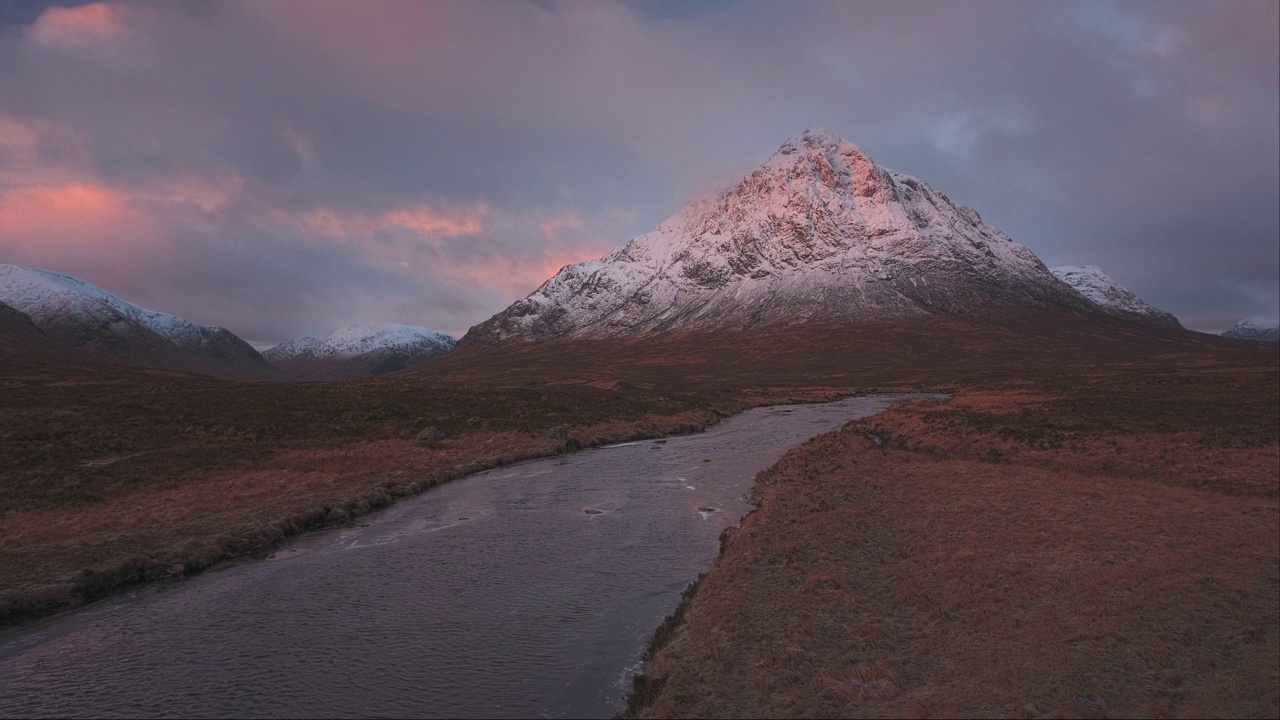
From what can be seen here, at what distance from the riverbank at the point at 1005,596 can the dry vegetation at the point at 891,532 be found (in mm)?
78

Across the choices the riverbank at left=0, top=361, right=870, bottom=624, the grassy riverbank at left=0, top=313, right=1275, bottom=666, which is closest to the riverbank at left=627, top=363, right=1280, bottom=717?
the grassy riverbank at left=0, top=313, right=1275, bottom=666

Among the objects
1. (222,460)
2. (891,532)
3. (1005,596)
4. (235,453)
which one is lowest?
(891,532)

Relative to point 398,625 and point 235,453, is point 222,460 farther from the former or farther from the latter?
point 398,625

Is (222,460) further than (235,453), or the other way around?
(235,453)

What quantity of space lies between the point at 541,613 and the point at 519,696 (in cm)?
474

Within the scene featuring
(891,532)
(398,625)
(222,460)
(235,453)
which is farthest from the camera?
(235,453)

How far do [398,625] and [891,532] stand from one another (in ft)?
59.0

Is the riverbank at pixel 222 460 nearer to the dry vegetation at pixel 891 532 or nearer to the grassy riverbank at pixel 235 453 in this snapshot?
the grassy riverbank at pixel 235 453

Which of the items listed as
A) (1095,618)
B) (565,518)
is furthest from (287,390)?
(1095,618)

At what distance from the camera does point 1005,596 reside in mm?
16031

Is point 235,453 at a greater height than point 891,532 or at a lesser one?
greater

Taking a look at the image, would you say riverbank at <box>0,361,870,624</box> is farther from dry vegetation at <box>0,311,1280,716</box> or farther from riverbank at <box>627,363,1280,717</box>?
riverbank at <box>627,363,1280,717</box>

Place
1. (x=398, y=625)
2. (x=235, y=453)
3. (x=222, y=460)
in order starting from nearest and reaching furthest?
(x=398, y=625) < (x=222, y=460) < (x=235, y=453)

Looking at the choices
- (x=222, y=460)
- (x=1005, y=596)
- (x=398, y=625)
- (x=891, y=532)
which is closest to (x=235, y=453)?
(x=222, y=460)
